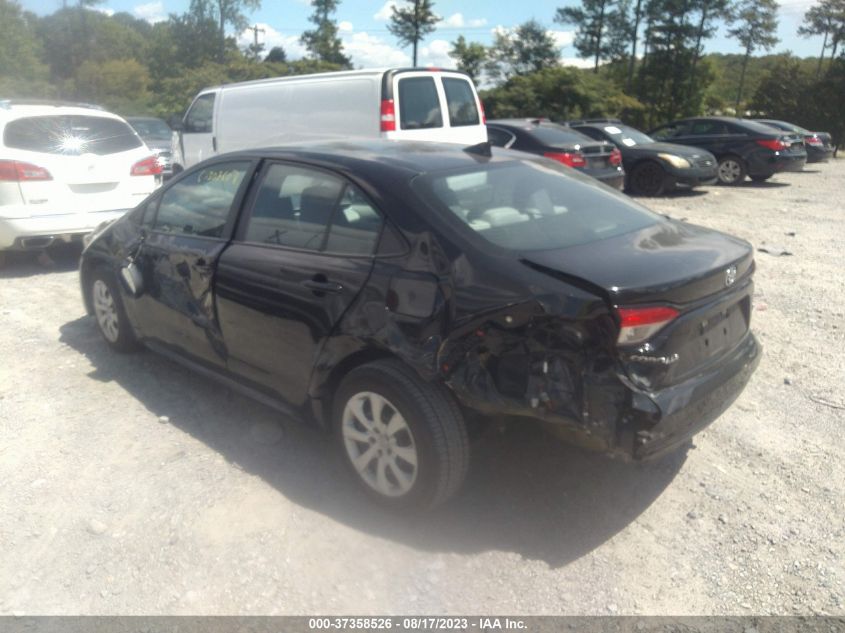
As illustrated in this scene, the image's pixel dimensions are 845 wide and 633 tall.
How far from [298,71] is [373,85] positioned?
33013mm

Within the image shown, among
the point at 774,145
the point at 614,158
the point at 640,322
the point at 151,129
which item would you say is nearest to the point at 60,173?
the point at 640,322

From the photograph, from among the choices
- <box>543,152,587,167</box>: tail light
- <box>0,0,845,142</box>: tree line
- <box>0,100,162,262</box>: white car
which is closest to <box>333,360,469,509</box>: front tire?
<box>0,100,162,262</box>: white car

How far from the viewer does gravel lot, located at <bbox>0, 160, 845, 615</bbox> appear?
116 inches

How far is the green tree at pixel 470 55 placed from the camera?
3388 cm

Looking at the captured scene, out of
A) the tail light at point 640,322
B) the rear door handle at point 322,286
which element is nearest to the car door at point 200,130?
the rear door handle at point 322,286

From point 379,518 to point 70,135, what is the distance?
6388 mm

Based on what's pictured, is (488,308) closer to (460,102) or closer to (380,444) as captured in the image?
(380,444)

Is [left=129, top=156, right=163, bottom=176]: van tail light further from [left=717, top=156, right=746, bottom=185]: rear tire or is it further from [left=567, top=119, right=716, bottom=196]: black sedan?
[left=717, top=156, right=746, bottom=185]: rear tire

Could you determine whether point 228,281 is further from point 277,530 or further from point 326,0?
point 326,0

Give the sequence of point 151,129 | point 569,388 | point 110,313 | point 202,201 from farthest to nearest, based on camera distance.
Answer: point 151,129
point 110,313
point 202,201
point 569,388

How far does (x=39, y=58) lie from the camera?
53781 mm

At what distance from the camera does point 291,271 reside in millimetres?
3734

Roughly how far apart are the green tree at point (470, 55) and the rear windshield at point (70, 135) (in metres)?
27.4

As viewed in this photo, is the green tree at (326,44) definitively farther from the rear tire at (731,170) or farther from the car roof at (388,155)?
the car roof at (388,155)
